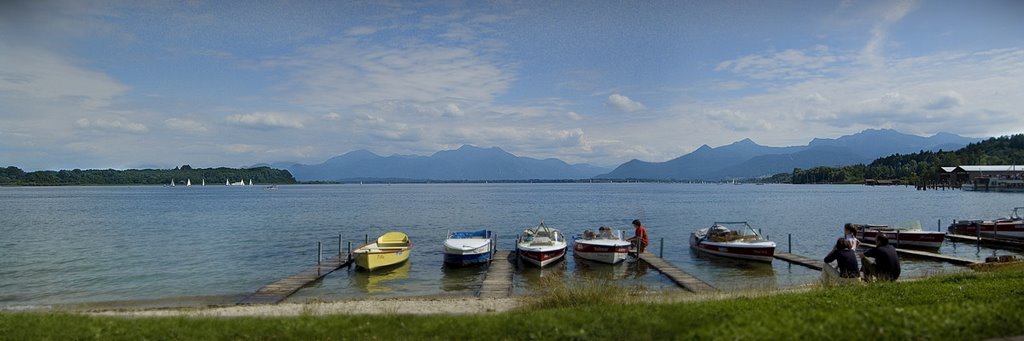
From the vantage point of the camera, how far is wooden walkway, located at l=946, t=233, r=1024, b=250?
36938 mm

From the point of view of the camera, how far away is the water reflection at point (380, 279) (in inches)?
998

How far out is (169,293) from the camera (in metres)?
25.0

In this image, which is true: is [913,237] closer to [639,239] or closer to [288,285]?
[639,239]

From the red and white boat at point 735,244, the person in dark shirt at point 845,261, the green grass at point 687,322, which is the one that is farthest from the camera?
the red and white boat at point 735,244

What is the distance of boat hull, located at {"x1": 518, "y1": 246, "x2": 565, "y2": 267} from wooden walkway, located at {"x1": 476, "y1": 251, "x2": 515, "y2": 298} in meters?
0.85

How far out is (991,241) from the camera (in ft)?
128

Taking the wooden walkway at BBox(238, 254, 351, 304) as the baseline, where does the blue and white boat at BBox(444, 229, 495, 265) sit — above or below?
above

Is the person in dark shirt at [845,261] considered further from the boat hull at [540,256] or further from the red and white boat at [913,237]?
the red and white boat at [913,237]

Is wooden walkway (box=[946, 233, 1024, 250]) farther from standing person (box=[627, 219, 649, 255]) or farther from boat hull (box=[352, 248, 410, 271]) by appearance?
boat hull (box=[352, 248, 410, 271])

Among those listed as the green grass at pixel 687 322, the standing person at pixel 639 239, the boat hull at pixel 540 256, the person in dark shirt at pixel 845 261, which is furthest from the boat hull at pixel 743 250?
the green grass at pixel 687 322

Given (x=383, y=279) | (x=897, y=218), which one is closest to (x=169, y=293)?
(x=383, y=279)

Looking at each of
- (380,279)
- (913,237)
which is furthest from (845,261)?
(913,237)

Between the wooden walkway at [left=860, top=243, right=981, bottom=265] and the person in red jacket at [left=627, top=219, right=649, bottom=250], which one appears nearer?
the wooden walkway at [left=860, top=243, right=981, bottom=265]

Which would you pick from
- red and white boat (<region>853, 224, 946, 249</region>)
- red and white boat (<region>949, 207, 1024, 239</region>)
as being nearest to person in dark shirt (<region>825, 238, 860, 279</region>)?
red and white boat (<region>853, 224, 946, 249</region>)
